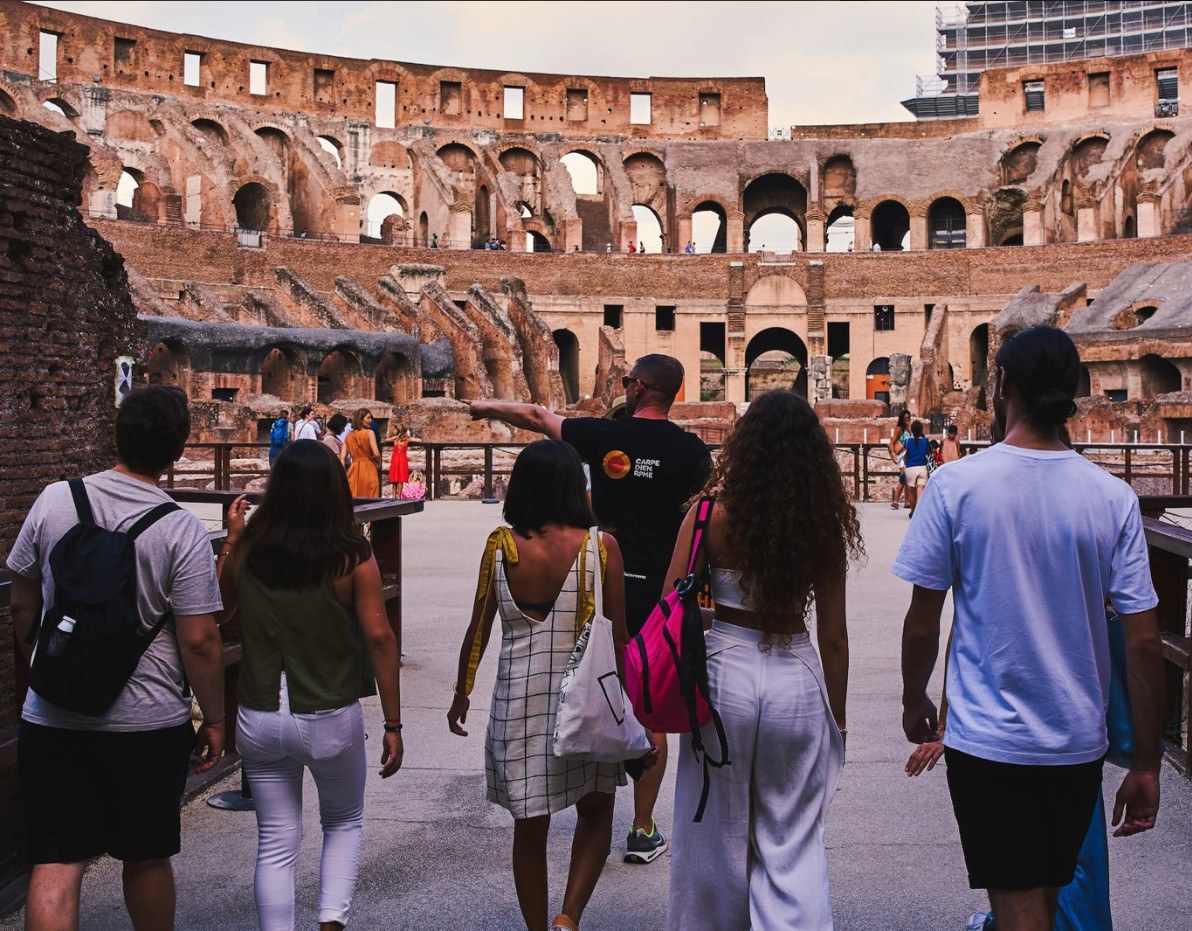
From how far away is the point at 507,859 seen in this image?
4.52m

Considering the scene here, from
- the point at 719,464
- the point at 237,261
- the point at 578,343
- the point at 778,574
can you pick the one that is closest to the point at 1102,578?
the point at 778,574

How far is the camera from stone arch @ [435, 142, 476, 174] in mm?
46875

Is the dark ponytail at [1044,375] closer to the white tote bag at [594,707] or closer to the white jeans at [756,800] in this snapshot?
the white jeans at [756,800]

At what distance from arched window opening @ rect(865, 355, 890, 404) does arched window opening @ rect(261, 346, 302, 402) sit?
64.1 ft

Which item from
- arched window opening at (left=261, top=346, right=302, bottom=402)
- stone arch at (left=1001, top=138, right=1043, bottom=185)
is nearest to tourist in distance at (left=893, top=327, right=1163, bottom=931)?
arched window opening at (left=261, top=346, right=302, bottom=402)

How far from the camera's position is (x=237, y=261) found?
1425 inches

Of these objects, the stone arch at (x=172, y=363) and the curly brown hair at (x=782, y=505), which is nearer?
the curly brown hair at (x=782, y=505)

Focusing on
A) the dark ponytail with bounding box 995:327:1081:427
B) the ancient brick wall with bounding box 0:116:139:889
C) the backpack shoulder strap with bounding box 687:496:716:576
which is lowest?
the backpack shoulder strap with bounding box 687:496:716:576

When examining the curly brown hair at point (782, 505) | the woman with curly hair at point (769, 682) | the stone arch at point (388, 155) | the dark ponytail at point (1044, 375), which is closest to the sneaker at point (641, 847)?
the woman with curly hair at point (769, 682)

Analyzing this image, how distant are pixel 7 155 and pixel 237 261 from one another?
30.5 metres

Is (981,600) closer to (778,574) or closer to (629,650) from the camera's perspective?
(778,574)

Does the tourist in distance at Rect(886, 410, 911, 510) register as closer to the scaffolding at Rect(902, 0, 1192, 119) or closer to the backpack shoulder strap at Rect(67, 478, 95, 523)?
the backpack shoulder strap at Rect(67, 478, 95, 523)

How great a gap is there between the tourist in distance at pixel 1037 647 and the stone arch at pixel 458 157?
150ft

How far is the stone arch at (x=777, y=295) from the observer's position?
136 feet
